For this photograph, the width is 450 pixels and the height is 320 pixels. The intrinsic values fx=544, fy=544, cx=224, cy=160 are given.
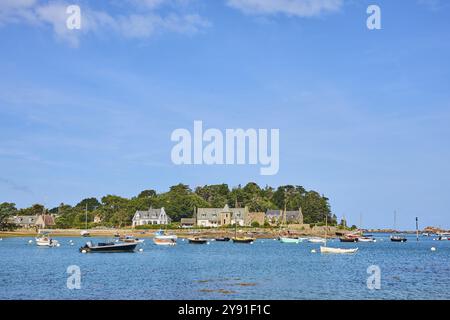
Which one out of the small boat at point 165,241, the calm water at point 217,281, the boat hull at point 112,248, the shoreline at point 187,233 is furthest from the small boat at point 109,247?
the shoreline at point 187,233

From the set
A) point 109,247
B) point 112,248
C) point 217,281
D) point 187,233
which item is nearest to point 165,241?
point 112,248

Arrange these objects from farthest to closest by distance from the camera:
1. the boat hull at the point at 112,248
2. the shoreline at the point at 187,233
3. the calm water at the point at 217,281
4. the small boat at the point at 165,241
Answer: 1. the shoreline at the point at 187,233
2. the small boat at the point at 165,241
3. the boat hull at the point at 112,248
4. the calm water at the point at 217,281

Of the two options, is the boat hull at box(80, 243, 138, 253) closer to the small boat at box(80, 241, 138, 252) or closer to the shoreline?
the small boat at box(80, 241, 138, 252)

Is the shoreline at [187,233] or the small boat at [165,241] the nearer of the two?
the small boat at [165,241]

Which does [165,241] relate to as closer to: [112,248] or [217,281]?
[112,248]

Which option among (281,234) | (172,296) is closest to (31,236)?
(281,234)

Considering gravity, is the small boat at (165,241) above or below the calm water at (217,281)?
below

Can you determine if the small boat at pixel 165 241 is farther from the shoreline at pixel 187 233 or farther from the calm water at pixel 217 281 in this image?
the calm water at pixel 217 281

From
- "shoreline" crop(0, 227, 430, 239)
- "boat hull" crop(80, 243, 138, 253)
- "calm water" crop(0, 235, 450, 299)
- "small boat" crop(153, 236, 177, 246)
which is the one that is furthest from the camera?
"shoreline" crop(0, 227, 430, 239)

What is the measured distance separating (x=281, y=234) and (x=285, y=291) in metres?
131

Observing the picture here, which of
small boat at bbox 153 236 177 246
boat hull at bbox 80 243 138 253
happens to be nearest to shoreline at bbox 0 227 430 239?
small boat at bbox 153 236 177 246

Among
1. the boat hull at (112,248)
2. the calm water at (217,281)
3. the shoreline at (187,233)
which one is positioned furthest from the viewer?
the shoreline at (187,233)

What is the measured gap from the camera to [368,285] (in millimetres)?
46969
